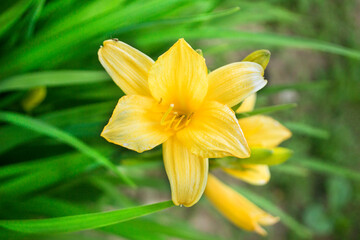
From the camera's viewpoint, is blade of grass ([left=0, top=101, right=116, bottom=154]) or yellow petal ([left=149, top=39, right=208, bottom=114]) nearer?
yellow petal ([left=149, top=39, right=208, bottom=114])

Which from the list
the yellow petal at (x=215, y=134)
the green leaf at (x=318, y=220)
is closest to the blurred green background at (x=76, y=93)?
the yellow petal at (x=215, y=134)

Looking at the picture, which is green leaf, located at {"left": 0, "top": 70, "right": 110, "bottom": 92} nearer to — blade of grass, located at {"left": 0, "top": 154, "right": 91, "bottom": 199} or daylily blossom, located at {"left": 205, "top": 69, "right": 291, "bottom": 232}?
blade of grass, located at {"left": 0, "top": 154, "right": 91, "bottom": 199}

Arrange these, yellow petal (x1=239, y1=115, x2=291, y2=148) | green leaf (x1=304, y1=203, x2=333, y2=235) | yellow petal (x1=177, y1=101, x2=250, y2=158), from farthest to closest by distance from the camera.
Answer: green leaf (x1=304, y1=203, x2=333, y2=235)
yellow petal (x1=239, y1=115, x2=291, y2=148)
yellow petal (x1=177, y1=101, x2=250, y2=158)

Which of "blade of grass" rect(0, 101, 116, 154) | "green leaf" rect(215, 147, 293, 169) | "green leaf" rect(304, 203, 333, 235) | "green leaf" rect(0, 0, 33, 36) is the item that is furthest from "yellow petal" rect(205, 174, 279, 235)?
"green leaf" rect(304, 203, 333, 235)

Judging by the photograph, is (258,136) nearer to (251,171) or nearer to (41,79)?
(251,171)

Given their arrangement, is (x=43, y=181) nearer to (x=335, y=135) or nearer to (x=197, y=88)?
(x=197, y=88)

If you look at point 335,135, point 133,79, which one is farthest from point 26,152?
point 335,135

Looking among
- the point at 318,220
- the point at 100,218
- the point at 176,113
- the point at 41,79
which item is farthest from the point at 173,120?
the point at 318,220
